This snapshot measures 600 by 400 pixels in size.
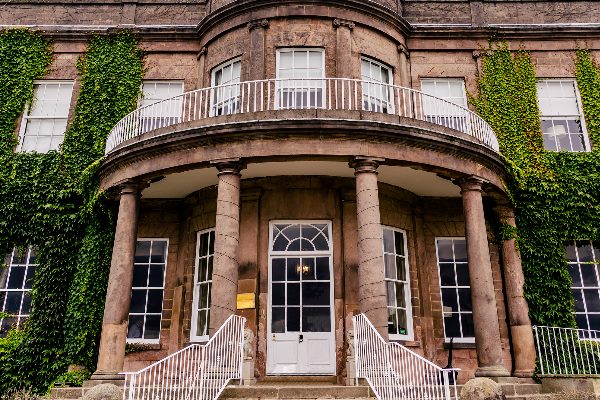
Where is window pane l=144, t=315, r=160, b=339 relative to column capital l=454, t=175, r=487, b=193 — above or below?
below

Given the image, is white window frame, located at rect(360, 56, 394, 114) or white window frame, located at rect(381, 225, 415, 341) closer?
white window frame, located at rect(381, 225, 415, 341)

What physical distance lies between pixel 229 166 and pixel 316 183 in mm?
2523

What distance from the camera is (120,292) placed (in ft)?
37.1

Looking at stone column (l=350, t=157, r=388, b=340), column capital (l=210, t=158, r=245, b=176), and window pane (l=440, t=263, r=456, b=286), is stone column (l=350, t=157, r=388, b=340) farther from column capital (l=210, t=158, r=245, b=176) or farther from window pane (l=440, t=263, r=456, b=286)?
window pane (l=440, t=263, r=456, b=286)

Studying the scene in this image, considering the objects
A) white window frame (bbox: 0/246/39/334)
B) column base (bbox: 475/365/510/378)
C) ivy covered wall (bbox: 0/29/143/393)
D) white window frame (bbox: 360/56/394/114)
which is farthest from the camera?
white window frame (bbox: 360/56/394/114)

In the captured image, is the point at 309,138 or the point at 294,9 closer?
the point at 309,138

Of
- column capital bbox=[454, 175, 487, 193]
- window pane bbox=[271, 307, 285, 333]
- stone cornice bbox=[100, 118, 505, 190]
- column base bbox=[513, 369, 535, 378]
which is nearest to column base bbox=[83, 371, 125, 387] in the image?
window pane bbox=[271, 307, 285, 333]

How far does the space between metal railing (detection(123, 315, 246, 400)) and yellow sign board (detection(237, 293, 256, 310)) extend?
1610 mm

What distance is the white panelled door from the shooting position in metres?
11.6

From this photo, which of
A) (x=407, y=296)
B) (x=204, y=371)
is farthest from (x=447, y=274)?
(x=204, y=371)

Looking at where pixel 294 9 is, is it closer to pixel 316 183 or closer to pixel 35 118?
pixel 316 183

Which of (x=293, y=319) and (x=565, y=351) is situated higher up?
(x=293, y=319)

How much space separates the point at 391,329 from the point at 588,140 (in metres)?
7.74

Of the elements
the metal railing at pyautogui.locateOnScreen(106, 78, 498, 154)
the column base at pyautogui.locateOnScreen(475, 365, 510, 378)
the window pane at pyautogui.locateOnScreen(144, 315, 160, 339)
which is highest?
the metal railing at pyautogui.locateOnScreen(106, 78, 498, 154)
